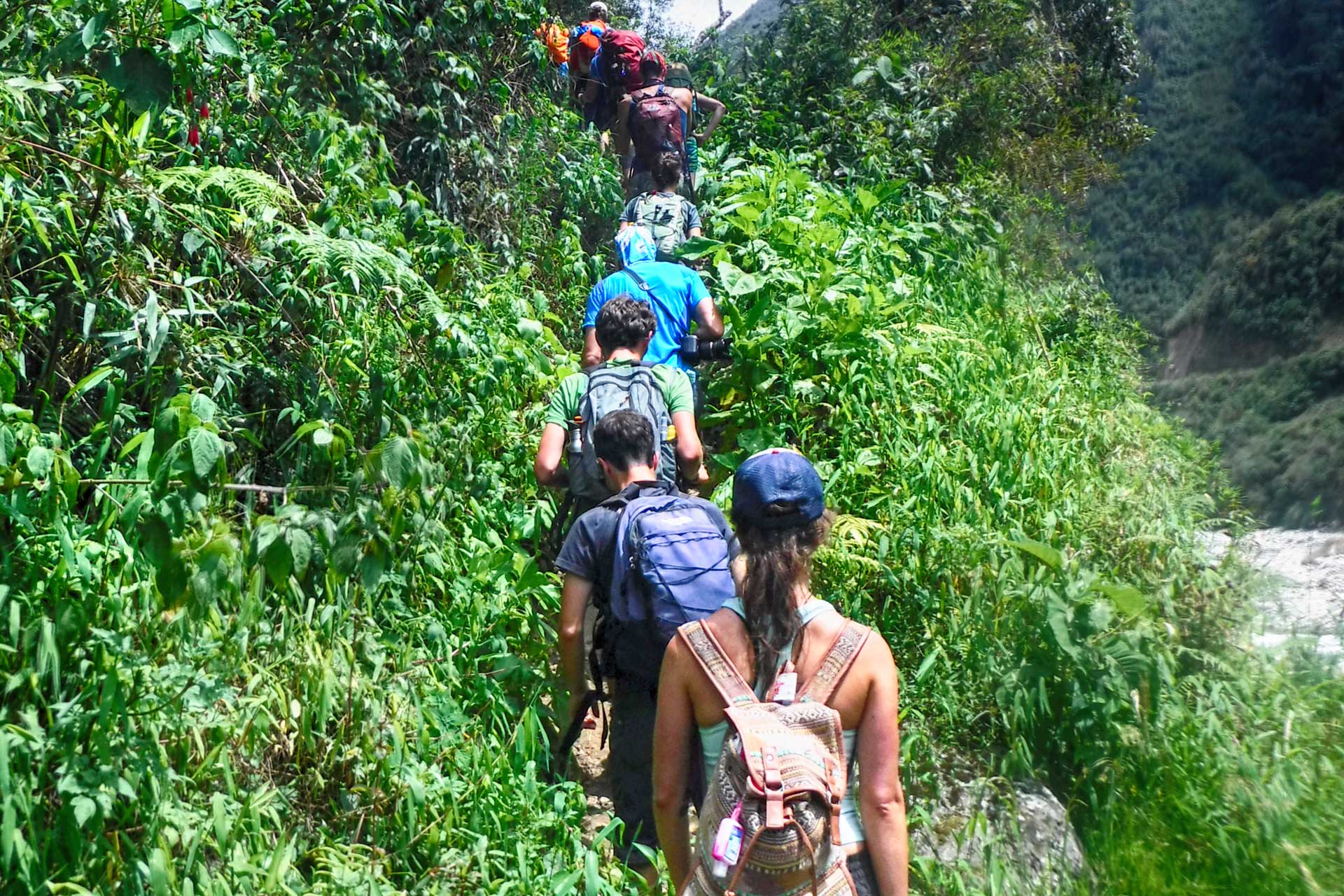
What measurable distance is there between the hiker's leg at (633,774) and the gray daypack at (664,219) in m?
3.85

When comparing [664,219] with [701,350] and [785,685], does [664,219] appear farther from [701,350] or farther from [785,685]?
[785,685]

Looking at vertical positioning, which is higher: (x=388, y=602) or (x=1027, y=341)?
(x=1027, y=341)

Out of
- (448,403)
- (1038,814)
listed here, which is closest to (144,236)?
(448,403)

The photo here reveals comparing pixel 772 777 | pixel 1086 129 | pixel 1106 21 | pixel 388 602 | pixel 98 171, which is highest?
pixel 1106 21

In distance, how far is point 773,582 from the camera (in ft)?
7.70

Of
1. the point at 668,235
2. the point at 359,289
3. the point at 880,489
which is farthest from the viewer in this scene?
the point at 668,235

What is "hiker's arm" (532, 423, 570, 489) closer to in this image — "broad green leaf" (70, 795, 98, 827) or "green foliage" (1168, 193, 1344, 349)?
"broad green leaf" (70, 795, 98, 827)

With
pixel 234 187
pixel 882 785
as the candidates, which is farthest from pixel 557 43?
pixel 882 785

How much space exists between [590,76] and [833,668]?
9368 millimetres

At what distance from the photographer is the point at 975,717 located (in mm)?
4109

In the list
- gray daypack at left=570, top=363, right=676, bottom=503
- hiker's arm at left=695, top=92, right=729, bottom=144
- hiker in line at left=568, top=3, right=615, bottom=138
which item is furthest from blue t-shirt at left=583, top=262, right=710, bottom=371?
hiker in line at left=568, top=3, right=615, bottom=138

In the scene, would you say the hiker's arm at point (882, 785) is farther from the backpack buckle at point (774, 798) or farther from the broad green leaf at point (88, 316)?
the broad green leaf at point (88, 316)

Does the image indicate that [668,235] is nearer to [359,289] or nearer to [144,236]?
[359,289]

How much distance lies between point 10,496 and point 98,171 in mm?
1219
